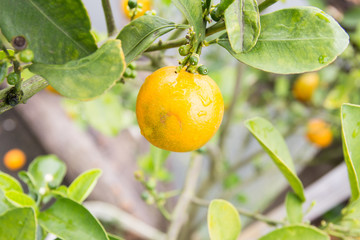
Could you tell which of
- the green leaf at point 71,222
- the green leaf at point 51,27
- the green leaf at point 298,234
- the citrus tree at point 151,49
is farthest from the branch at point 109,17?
the green leaf at point 298,234

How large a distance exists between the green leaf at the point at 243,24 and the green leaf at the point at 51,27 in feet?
0.37

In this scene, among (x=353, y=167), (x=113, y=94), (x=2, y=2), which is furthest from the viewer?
(x=113, y=94)

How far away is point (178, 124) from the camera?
298mm

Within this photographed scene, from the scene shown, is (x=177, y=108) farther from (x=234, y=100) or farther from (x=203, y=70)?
(x=234, y=100)

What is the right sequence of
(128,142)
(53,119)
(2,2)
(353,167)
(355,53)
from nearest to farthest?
(2,2) → (353,167) → (355,53) → (53,119) → (128,142)

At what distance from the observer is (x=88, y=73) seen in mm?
243

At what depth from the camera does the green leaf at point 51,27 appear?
0.83ft

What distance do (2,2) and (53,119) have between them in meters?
1.28

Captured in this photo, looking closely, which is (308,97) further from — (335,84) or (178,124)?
(178,124)

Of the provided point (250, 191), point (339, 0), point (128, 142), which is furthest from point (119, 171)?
point (339, 0)

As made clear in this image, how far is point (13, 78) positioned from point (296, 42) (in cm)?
24

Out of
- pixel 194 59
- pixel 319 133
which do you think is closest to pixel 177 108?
pixel 194 59

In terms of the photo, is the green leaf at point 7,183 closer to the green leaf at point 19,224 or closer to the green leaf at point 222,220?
the green leaf at point 19,224

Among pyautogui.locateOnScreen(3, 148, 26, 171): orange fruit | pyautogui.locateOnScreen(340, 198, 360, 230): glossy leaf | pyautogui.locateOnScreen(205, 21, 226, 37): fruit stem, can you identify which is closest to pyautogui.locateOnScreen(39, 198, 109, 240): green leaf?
pyautogui.locateOnScreen(205, 21, 226, 37): fruit stem
